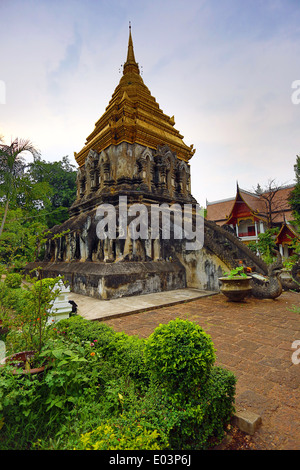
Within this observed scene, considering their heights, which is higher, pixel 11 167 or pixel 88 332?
pixel 11 167

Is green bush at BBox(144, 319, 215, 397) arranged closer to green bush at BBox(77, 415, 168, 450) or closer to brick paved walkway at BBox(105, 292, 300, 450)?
green bush at BBox(77, 415, 168, 450)

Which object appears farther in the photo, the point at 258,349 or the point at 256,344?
the point at 256,344

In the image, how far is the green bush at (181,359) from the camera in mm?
1914

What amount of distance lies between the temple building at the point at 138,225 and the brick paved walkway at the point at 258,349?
1944mm

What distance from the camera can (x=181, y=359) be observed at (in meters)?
1.92

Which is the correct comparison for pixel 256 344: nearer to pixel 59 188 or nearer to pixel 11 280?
pixel 11 280

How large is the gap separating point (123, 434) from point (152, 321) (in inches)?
127

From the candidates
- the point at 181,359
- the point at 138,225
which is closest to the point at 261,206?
the point at 138,225

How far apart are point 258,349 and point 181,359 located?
2.05 m

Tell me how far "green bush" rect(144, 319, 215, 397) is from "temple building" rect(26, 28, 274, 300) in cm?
494

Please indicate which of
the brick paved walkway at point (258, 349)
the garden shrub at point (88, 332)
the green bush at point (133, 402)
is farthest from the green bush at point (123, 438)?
the garden shrub at point (88, 332)

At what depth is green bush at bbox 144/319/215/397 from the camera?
1914 millimetres

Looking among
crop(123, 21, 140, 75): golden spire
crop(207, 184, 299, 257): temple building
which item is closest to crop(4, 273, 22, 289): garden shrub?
crop(123, 21, 140, 75): golden spire
